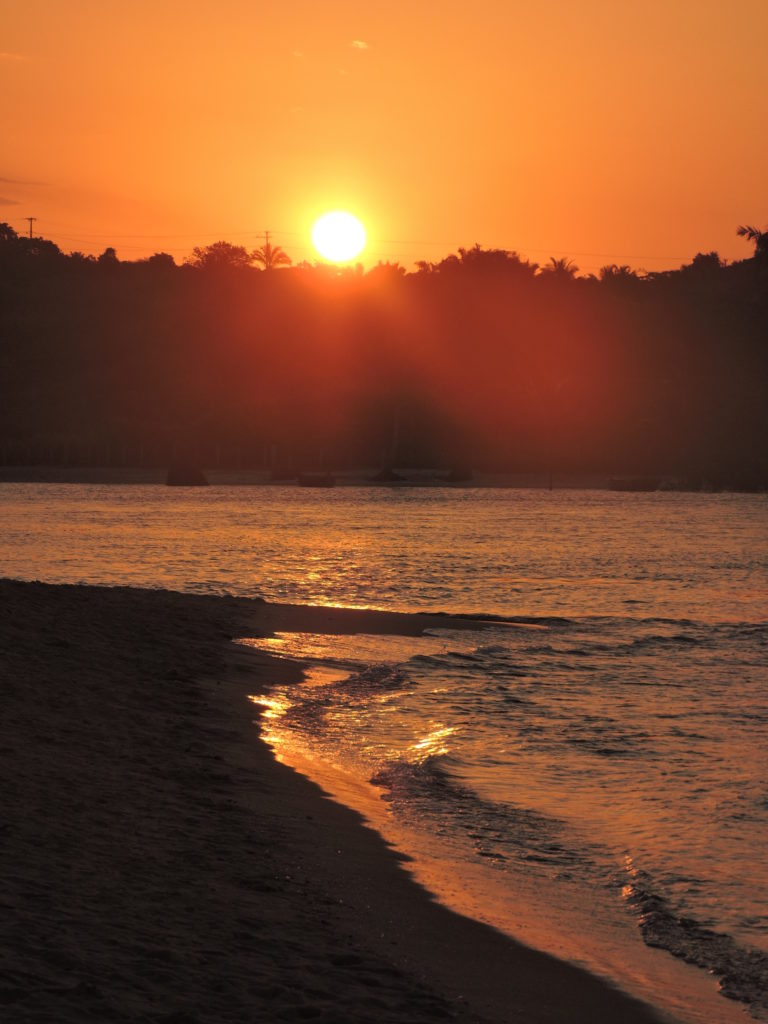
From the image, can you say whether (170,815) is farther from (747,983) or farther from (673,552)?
(673,552)

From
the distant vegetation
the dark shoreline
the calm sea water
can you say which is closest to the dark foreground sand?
the calm sea water

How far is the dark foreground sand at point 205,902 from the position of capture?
5590mm

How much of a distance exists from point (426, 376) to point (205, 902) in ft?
338

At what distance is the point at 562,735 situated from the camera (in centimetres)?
1313

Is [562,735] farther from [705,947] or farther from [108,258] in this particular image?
[108,258]

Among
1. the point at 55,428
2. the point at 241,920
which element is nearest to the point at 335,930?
the point at 241,920

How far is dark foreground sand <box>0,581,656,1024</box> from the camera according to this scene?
559 centimetres

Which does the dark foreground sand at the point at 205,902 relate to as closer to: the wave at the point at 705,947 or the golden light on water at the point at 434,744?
the wave at the point at 705,947

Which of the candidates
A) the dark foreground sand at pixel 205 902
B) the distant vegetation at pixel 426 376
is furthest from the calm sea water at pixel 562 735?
the distant vegetation at pixel 426 376

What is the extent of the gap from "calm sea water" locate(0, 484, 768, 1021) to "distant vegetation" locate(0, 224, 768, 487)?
68.1m

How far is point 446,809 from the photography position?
10.2m

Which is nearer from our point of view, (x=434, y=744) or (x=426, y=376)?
(x=434, y=744)

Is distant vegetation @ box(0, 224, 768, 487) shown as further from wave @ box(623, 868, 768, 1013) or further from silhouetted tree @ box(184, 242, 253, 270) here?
wave @ box(623, 868, 768, 1013)

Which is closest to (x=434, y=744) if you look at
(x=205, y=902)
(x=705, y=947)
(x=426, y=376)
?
(x=705, y=947)
